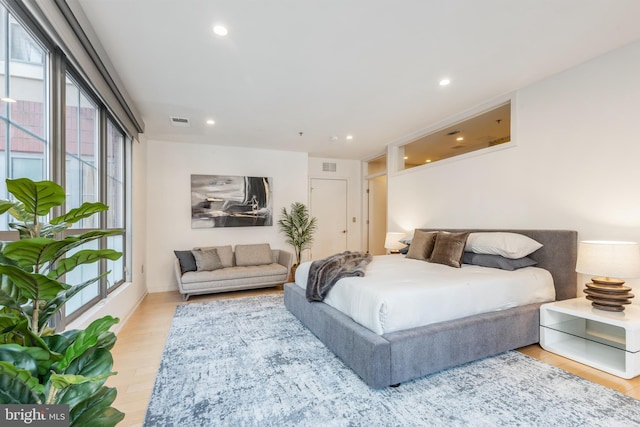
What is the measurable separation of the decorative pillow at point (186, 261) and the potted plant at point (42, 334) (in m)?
3.56

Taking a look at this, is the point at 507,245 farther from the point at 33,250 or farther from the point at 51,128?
the point at 51,128

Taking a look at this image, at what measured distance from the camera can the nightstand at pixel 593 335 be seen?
200 centimetres

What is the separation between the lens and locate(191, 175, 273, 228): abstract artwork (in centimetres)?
498

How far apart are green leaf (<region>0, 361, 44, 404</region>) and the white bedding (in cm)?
169

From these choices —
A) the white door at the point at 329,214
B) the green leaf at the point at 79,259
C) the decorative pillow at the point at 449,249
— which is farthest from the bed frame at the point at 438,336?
the white door at the point at 329,214

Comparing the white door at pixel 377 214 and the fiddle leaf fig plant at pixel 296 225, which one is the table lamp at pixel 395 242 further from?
the white door at pixel 377 214

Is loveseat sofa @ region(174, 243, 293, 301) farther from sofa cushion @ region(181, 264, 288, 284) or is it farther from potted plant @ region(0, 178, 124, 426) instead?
potted plant @ region(0, 178, 124, 426)

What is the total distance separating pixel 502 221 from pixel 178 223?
475cm

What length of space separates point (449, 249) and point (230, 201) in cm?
367

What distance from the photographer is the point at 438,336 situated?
2047 mm

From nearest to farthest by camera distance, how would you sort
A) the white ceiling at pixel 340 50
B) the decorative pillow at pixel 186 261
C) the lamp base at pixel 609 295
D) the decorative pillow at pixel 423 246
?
the white ceiling at pixel 340 50 → the lamp base at pixel 609 295 → the decorative pillow at pixel 423 246 → the decorative pillow at pixel 186 261

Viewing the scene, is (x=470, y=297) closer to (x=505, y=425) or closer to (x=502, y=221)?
(x=505, y=425)

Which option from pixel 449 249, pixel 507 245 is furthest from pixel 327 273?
pixel 507 245

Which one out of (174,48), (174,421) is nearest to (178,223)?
(174,48)
